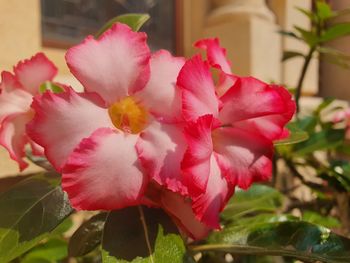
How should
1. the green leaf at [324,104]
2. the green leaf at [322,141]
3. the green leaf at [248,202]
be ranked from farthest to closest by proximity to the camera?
1. the green leaf at [324,104]
2. the green leaf at [322,141]
3. the green leaf at [248,202]

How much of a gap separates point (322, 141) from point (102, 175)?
Answer: 0.64 meters

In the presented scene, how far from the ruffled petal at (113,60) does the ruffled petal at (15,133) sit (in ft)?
0.46

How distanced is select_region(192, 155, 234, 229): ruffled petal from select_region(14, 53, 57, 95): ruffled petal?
0.84ft

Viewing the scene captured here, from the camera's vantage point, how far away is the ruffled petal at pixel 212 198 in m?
0.33

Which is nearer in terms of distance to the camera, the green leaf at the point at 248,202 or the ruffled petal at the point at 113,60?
the ruffled petal at the point at 113,60

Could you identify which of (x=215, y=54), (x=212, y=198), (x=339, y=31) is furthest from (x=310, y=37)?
(x=212, y=198)

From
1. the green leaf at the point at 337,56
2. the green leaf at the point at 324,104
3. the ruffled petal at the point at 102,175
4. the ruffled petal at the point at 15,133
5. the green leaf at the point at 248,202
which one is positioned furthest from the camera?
the green leaf at the point at 324,104

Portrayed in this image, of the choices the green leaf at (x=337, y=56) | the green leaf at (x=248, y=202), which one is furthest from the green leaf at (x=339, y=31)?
the green leaf at (x=248, y=202)

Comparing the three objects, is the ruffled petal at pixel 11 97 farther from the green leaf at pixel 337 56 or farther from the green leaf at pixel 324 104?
the green leaf at pixel 324 104

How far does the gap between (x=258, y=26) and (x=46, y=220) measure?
58.5 inches

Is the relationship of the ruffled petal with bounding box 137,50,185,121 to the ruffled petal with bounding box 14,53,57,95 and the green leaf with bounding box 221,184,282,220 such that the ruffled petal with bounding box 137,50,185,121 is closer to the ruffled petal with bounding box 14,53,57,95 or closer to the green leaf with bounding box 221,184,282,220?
the ruffled petal with bounding box 14,53,57,95

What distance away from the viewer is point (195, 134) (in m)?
0.31

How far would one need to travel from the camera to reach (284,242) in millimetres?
430

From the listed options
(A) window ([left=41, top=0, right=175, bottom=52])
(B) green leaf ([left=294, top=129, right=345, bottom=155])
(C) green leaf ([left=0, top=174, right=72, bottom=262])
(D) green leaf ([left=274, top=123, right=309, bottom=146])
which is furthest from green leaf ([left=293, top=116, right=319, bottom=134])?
(A) window ([left=41, top=0, right=175, bottom=52])
